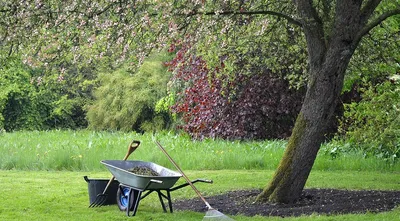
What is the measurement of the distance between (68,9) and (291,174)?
335cm

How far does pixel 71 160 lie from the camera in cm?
1297

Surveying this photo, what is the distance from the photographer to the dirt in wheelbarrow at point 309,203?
A: 301 inches

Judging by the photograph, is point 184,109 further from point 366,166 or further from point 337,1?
point 337,1

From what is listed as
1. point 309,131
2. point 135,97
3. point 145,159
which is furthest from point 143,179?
point 135,97

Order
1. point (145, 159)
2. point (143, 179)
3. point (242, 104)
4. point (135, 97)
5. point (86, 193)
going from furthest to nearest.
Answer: point (135, 97)
point (242, 104)
point (145, 159)
point (86, 193)
point (143, 179)

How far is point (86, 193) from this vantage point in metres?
9.69

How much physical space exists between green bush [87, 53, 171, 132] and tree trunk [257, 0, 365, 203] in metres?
14.2

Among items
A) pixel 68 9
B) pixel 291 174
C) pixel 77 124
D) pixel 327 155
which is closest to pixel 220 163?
pixel 327 155

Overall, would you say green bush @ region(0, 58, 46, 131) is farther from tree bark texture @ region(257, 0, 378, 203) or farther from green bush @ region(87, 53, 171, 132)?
tree bark texture @ region(257, 0, 378, 203)

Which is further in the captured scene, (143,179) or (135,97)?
(135,97)

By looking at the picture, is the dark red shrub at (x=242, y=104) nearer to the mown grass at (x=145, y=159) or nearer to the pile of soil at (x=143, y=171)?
the mown grass at (x=145, y=159)

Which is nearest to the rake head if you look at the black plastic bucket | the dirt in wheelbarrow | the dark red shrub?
the black plastic bucket

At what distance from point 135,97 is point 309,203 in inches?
580

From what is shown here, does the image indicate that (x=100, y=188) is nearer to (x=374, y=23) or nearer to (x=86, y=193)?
(x=86, y=193)
